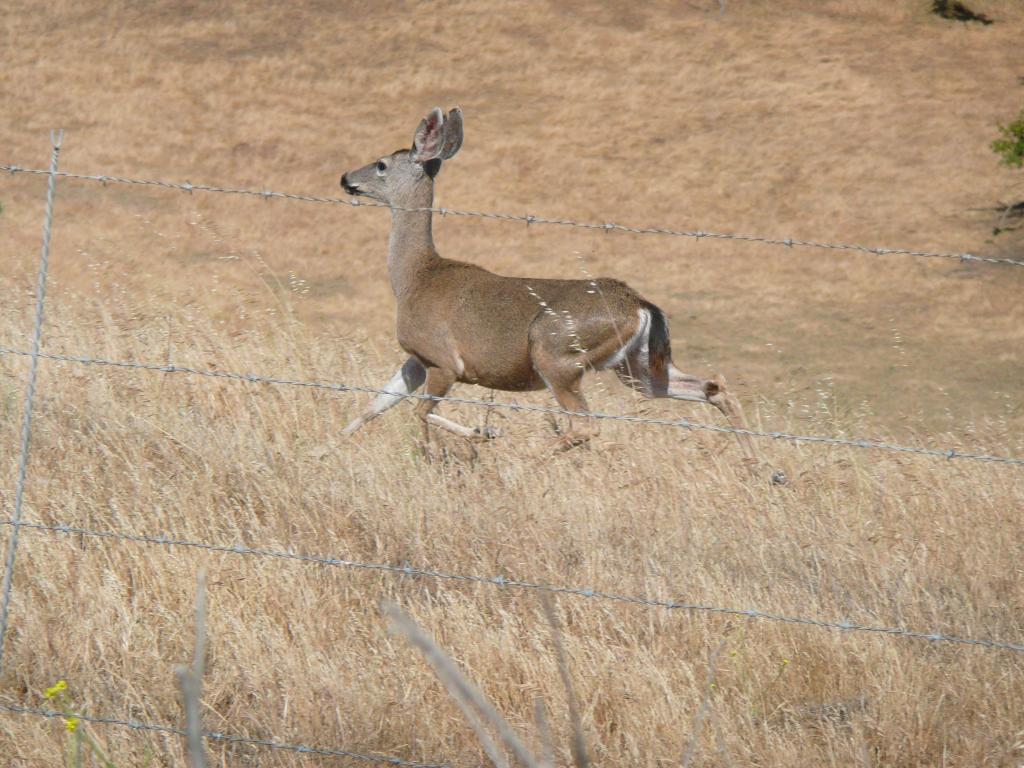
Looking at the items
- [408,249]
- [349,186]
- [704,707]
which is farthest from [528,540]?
[349,186]

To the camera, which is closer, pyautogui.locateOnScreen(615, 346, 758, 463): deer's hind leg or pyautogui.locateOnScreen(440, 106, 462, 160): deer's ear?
pyautogui.locateOnScreen(615, 346, 758, 463): deer's hind leg

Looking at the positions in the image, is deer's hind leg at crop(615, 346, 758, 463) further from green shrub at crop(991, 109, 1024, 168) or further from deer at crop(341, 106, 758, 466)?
green shrub at crop(991, 109, 1024, 168)

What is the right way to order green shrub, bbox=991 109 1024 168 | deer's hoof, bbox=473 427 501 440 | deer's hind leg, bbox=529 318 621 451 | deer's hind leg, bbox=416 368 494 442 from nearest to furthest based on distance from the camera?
deer's hoof, bbox=473 427 501 440 → deer's hind leg, bbox=416 368 494 442 → deer's hind leg, bbox=529 318 621 451 → green shrub, bbox=991 109 1024 168

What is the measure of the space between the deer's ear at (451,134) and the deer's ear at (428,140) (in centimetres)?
4

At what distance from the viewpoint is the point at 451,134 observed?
8539 millimetres

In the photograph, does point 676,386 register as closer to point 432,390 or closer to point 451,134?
point 432,390

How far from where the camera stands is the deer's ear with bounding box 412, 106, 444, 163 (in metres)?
8.45

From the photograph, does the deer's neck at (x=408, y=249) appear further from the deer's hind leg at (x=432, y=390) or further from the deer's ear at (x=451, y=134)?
the deer's hind leg at (x=432, y=390)

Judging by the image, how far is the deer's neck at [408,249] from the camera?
8.16 metres

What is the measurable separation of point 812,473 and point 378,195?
342cm

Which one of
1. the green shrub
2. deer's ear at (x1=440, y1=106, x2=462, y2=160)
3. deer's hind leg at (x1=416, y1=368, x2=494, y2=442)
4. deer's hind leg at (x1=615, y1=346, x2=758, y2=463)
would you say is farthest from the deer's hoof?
the green shrub

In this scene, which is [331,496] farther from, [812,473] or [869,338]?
[869,338]

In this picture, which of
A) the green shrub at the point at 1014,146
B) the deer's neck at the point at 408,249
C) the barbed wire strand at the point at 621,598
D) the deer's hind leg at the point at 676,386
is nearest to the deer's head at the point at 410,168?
the deer's neck at the point at 408,249

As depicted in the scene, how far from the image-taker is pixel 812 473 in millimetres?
A: 6395
